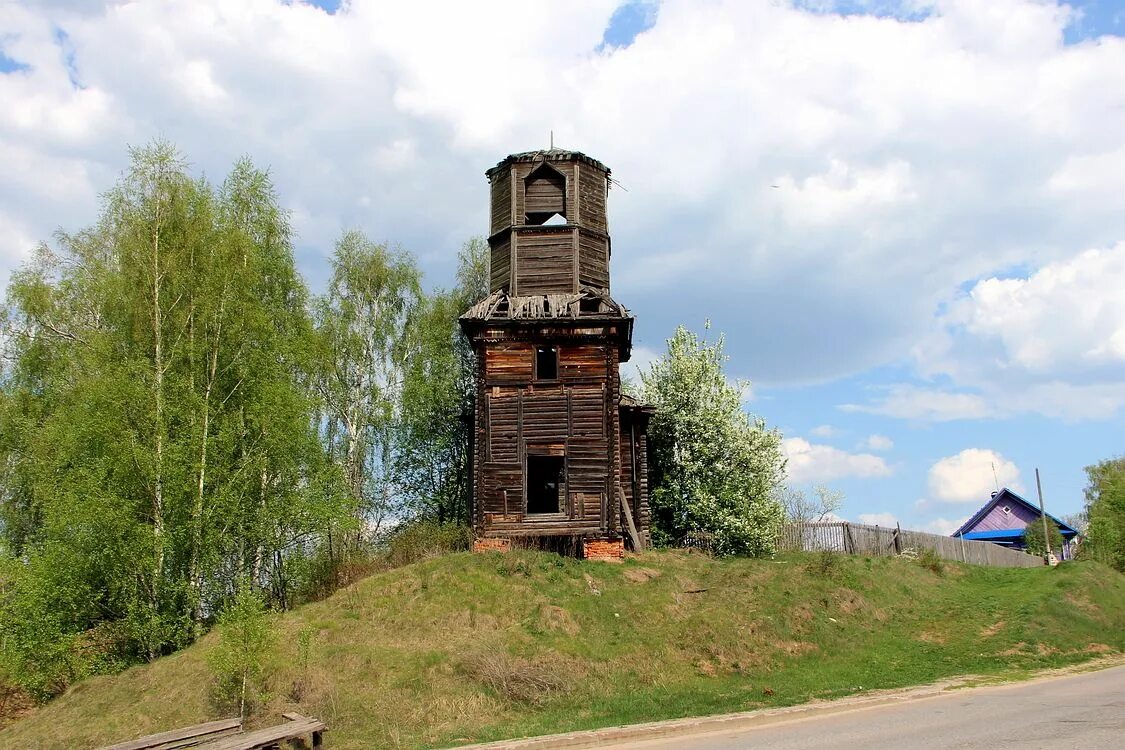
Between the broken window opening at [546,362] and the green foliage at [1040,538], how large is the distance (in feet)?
131

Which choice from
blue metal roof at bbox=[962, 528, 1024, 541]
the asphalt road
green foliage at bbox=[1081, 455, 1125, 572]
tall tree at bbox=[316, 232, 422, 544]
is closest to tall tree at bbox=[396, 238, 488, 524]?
tall tree at bbox=[316, 232, 422, 544]

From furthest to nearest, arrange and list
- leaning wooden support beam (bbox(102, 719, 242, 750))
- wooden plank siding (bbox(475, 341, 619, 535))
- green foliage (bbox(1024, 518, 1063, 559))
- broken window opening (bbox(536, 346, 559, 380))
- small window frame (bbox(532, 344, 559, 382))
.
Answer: green foliage (bbox(1024, 518, 1063, 559)), broken window opening (bbox(536, 346, 559, 380)), small window frame (bbox(532, 344, 559, 382)), wooden plank siding (bbox(475, 341, 619, 535)), leaning wooden support beam (bbox(102, 719, 242, 750))

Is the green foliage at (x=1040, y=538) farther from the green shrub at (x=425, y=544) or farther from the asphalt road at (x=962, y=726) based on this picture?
the asphalt road at (x=962, y=726)

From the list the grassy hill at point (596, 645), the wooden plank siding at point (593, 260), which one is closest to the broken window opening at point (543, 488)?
the grassy hill at point (596, 645)

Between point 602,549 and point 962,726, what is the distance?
15330 mm

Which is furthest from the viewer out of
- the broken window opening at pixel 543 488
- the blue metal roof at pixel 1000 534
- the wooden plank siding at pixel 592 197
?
the blue metal roof at pixel 1000 534

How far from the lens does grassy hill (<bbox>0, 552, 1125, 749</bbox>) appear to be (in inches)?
669

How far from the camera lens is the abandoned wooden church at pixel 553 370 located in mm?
27719

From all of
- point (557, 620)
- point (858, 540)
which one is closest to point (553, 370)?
point (557, 620)

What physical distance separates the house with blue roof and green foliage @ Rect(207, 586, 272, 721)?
2285 inches

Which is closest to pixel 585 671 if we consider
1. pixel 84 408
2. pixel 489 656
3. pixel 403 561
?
pixel 489 656

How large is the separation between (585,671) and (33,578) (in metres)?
14.8

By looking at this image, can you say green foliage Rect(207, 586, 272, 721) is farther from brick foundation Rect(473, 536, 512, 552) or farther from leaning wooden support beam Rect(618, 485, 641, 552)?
leaning wooden support beam Rect(618, 485, 641, 552)

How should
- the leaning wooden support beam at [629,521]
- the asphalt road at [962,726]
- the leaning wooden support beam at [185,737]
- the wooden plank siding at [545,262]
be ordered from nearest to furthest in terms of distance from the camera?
the asphalt road at [962,726] → the leaning wooden support beam at [185,737] → the leaning wooden support beam at [629,521] → the wooden plank siding at [545,262]
